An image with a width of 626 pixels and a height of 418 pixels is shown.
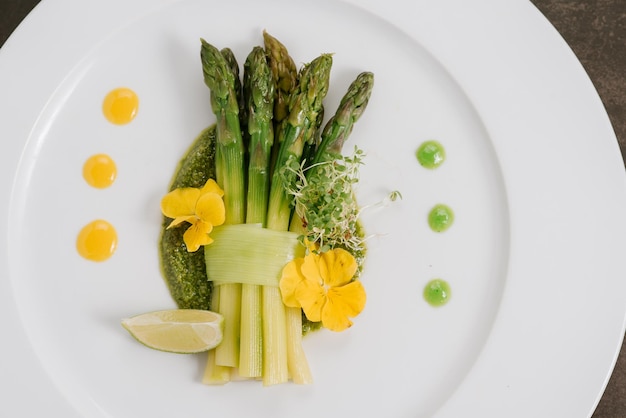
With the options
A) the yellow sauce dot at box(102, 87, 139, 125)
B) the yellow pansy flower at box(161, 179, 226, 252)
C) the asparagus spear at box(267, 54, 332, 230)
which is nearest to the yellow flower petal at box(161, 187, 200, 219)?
the yellow pansy flower at box(161, 179, 226, 252)

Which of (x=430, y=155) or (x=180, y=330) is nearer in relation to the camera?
(x=180, y=330)

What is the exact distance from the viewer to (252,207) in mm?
2990

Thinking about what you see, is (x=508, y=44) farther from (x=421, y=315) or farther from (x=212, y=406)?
(x=212, y=406)

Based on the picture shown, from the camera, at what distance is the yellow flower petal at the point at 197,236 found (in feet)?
9.62

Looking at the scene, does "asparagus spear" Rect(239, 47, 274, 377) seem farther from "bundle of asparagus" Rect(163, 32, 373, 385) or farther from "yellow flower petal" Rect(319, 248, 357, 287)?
"yellow flower petal" Rect(319, 248, 357, 287)

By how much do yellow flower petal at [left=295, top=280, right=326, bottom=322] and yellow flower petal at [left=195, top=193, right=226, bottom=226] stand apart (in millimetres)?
507

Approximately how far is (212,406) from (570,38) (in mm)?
2739

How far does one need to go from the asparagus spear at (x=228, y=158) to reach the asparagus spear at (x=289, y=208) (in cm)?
16

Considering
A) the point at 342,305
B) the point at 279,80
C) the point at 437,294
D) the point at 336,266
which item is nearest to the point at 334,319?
the point at 342,305

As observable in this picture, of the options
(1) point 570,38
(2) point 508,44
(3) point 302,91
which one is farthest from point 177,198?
(1) point 570,38

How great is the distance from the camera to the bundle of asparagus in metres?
2.93

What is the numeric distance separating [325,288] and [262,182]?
1.96 ft

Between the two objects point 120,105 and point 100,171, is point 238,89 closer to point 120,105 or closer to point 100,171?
point 120,105

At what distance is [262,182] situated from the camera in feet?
9.81
